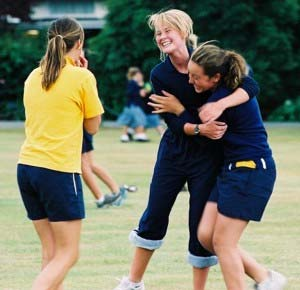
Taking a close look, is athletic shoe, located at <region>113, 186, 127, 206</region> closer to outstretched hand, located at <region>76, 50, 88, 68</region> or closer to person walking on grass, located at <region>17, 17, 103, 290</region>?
outstretched hand, located at <region>76, 50, 88, 68</region>

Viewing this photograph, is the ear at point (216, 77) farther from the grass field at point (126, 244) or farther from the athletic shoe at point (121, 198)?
the athletic shoe at point (121, 198)

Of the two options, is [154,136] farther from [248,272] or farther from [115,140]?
[248,272]

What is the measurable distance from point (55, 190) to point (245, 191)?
48.2 inches

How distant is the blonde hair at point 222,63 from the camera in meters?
6.95

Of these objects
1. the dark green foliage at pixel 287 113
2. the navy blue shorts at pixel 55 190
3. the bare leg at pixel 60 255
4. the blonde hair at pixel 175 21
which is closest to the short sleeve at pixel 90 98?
the navy blue shorts at pixel 55 190

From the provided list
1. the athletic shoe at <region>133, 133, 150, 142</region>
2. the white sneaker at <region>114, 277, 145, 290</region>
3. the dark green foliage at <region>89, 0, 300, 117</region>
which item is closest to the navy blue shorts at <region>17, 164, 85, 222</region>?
the white sneaker at <region>114, 277, 145, 290</region>

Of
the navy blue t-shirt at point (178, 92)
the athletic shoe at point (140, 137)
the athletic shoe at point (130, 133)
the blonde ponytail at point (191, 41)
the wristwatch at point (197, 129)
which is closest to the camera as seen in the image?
the wristwatch at point (197, 129)

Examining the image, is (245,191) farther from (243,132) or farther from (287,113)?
(287,113)

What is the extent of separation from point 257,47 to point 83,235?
25.4 m

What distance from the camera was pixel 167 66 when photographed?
24.4 ft

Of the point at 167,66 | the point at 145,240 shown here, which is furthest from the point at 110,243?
the point at 167,66

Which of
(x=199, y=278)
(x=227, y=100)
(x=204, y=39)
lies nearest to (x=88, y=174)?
(x=199, y=278)

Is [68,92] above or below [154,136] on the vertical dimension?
above

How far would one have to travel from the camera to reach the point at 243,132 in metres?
7.03
